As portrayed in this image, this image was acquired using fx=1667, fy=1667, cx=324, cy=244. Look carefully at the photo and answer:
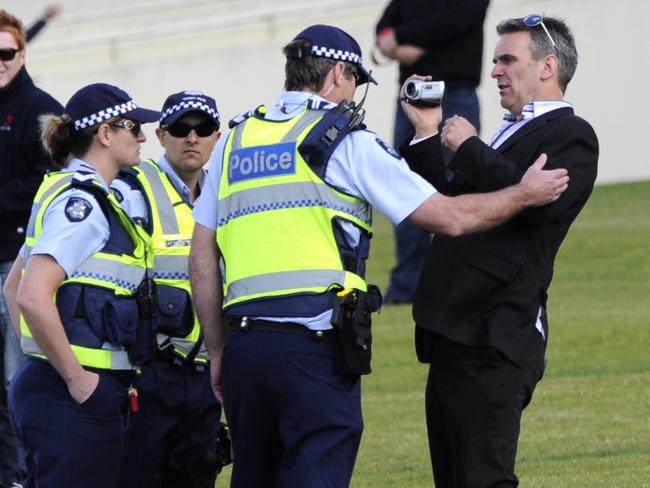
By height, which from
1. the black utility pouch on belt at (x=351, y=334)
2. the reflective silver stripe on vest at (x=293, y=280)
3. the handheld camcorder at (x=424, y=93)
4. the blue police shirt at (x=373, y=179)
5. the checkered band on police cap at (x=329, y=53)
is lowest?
the black utility pouch on belt at (x=351, y=334)

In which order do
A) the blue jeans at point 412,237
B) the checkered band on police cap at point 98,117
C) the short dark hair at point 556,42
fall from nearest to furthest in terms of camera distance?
the short dark hair at point 556,42 → the checkered band on police cap at point 98,117 → the blue jeans at point 412,237

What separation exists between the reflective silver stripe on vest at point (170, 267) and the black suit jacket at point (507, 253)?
3.81ft

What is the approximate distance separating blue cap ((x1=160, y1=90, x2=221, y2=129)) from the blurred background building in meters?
13.4

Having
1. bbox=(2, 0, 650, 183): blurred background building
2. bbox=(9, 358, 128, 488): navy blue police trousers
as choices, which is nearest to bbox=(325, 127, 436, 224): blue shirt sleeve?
bbox=(9, 358, 128, 488): navy blue police trousers

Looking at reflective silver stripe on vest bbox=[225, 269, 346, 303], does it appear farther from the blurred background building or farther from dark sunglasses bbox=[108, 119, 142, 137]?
the blurred background building

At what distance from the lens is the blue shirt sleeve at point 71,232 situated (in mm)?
5734

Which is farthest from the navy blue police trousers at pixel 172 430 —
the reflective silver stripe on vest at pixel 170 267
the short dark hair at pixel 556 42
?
the short dark hair at pixel 556 42

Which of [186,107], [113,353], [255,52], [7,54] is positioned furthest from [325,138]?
[255,52]

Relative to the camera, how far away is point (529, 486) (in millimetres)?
7699

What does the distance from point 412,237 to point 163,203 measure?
229 inches

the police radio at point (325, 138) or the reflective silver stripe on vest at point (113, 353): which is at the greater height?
the police radio at point (325, 138)

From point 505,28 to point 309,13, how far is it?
16415mm

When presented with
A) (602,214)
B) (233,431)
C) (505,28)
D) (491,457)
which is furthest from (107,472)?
(602,214)

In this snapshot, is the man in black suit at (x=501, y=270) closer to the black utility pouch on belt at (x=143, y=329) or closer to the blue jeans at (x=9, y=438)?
the black utility pouch on belt at (x=143, y=329)
